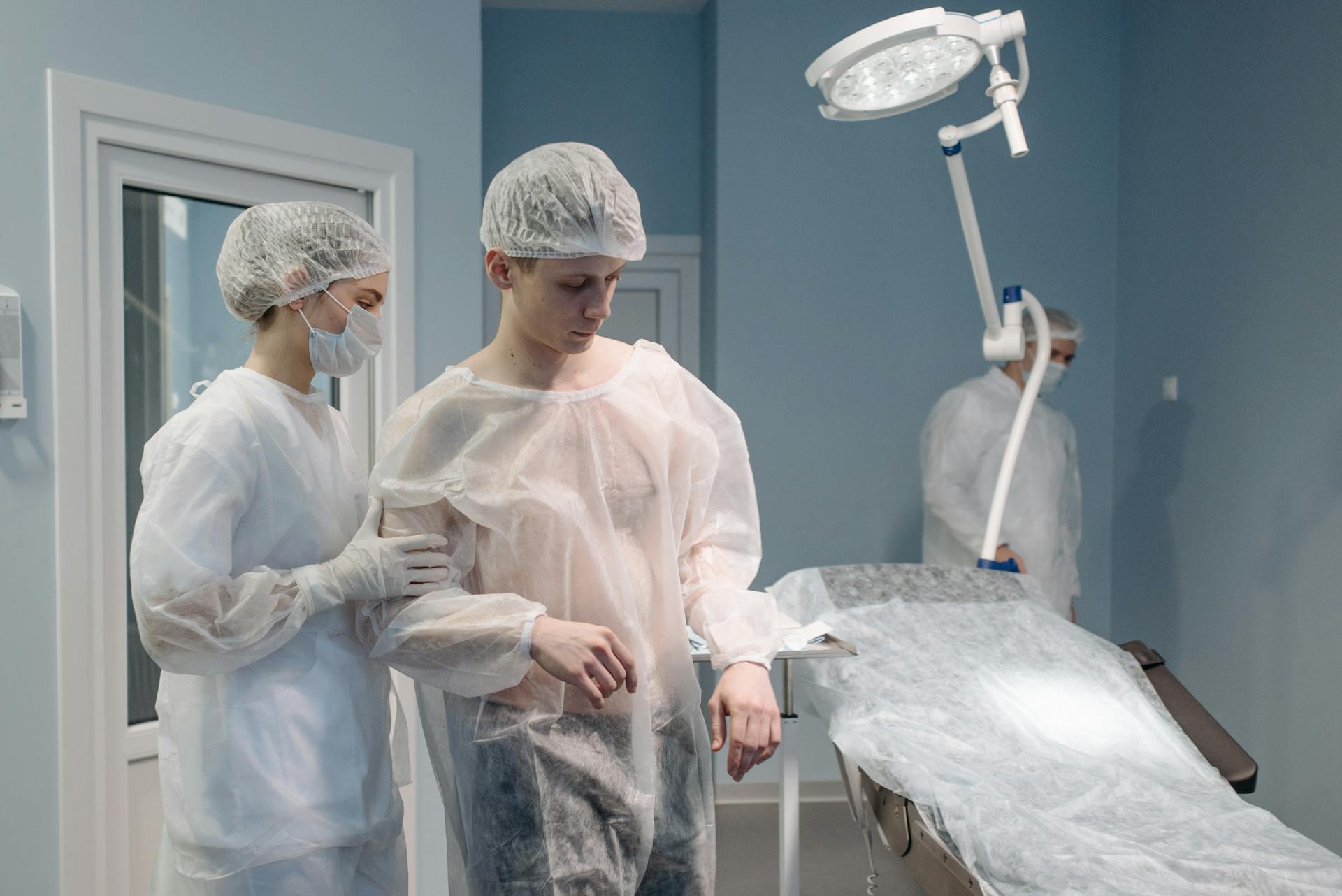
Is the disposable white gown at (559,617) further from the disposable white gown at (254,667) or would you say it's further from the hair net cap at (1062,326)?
the hair net cap at (1062,326)

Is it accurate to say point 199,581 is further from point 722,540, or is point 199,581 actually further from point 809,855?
point 809,855

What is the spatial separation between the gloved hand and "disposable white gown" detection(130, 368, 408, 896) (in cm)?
3

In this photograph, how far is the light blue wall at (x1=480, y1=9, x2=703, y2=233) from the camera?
402 cm

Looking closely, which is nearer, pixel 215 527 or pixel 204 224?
pixel 215 527

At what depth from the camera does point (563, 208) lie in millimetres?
1091

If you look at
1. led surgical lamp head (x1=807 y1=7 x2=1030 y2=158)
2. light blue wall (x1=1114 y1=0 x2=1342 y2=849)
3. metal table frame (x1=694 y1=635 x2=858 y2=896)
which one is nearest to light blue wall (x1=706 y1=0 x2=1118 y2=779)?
light blue wall (x1=1114 y1=0 x2=1342 y2=849)

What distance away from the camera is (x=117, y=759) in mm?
2082

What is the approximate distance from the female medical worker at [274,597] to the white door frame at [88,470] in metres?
0.70

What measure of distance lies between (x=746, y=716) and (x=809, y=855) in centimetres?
235

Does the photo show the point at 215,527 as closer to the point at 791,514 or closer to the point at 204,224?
the point at 204,224

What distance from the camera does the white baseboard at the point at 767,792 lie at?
3773 mm

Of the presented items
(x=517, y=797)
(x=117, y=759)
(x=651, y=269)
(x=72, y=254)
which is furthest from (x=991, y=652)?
(x=651, y=269)

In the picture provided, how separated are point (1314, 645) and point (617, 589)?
243 cm

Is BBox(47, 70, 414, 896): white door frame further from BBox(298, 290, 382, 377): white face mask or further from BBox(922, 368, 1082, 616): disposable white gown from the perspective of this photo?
BBox(922, 368, 1082, 616): disposable white gown
